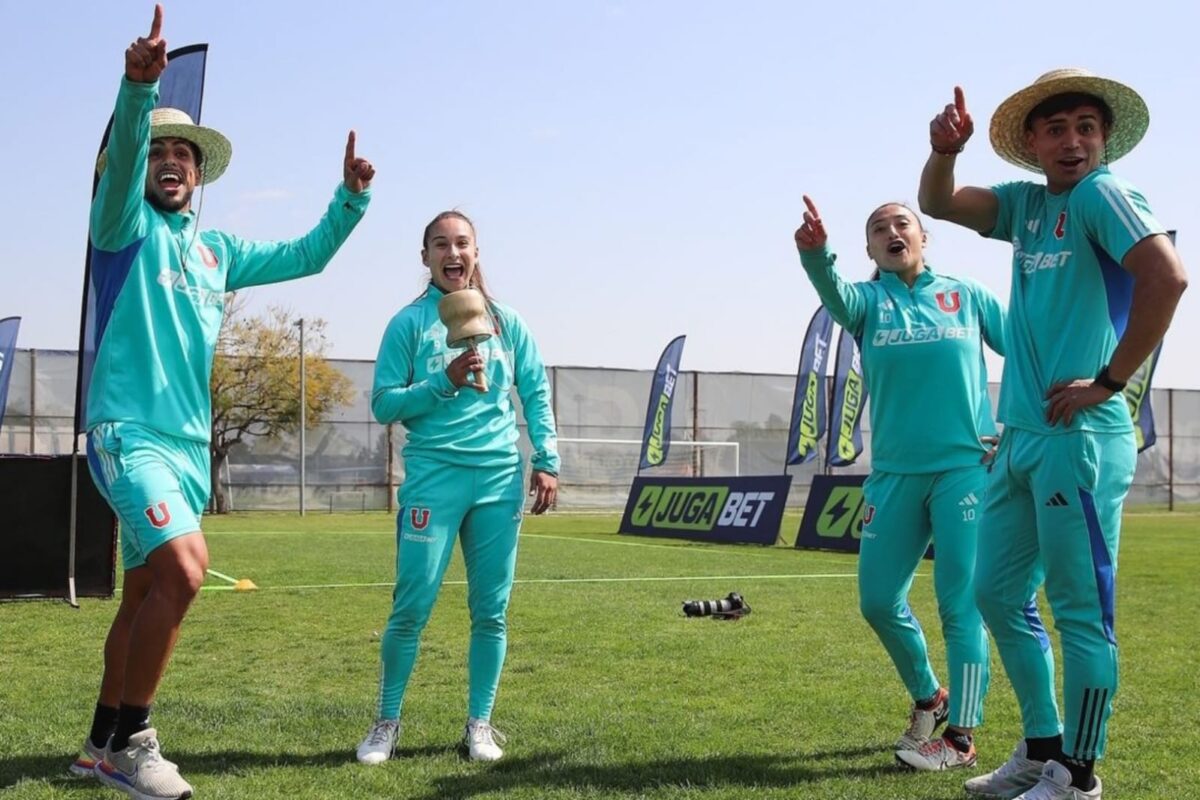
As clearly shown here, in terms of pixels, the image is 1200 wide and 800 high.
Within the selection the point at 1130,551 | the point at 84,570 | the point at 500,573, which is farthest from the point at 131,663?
the point at 1130,551

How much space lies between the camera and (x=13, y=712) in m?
5.76

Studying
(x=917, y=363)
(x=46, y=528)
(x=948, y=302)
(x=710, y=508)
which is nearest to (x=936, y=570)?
(x=917, y=363)

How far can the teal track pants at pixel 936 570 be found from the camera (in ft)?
15.9

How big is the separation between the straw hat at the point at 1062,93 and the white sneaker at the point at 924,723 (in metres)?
2.15

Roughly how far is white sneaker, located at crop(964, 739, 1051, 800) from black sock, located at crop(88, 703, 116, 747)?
317 cm

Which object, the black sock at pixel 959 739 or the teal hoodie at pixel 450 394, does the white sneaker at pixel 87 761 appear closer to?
the teal hoodie at pixel 450 394

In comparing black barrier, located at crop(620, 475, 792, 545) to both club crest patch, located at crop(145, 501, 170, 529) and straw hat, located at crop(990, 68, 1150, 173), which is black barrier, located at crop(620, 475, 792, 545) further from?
club crest patch, located at crop(145, 501, 170, 529)

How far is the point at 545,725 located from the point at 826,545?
1384 cm

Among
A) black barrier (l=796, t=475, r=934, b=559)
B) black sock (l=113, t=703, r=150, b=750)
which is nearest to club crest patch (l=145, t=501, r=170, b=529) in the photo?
black sock (l=113, t=703, r=150, b=750)

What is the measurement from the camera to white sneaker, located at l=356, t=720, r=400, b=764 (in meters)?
4.79

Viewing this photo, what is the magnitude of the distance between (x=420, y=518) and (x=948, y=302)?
2.35 meters

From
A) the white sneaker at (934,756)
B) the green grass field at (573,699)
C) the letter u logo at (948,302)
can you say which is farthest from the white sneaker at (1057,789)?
the letter u logo at (948,302)

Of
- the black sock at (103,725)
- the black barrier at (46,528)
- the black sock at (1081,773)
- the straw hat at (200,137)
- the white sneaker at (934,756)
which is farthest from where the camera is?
the black barrier at (46,528)

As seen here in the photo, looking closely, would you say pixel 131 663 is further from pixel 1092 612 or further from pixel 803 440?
pixel 803 440
